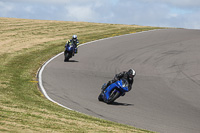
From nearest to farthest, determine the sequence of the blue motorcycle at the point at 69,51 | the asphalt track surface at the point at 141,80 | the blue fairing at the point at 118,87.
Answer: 1. the asphalt track surface at the point at 141,80
2. the blue fairing at the point at 118,87
3. the blue motorcycle at the point at 69,51

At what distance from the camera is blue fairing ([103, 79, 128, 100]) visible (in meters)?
13.5

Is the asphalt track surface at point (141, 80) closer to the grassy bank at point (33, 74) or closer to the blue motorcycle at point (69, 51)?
the blue motorcycle at point (69, 51)

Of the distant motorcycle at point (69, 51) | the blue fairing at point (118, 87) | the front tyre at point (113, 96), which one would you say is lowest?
the front tyre at point (113, 96)

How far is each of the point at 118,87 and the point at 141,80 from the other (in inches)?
212

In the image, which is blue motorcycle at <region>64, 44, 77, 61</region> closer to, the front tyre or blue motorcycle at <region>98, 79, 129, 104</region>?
blue motorcycle at <region>98, 79, 129, 104</region>

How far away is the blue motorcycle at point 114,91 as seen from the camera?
13.5 metres

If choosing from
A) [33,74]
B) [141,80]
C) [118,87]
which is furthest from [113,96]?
[33,74]

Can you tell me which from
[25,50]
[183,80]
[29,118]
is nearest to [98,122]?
[29,118]

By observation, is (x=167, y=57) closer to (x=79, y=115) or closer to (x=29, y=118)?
(x=79, y=115)

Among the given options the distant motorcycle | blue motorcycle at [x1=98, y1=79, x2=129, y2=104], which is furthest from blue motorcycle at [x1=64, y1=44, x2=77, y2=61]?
blue motorcycle at [x1=98, y1=79, x2=129, y2=104]

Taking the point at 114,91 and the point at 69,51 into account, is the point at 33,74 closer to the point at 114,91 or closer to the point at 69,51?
the point at 69,51

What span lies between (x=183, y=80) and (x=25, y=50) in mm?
13208

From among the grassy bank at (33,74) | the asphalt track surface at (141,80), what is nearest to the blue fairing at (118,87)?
the asphalt track surface at (141,80)

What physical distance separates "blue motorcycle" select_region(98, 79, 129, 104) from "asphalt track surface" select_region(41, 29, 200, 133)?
13.5 inches
